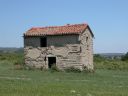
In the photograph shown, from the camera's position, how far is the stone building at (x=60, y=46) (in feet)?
145

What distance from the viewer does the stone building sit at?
44.3 meters

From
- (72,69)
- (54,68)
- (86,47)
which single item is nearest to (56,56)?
(54,68)

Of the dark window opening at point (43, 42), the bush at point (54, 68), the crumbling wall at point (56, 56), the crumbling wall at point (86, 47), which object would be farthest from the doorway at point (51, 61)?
the crumbling wall at point (86, 47)

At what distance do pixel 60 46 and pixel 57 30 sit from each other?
243 cm

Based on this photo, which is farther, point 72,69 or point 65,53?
point 65,53

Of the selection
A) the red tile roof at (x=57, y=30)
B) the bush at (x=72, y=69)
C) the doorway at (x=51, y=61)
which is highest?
the red tile roof at (x=57, y=30)

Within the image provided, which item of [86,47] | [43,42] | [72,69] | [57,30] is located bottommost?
[72,69]

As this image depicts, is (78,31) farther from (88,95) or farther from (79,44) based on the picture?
(88,95)

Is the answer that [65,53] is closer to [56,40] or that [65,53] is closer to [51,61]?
[56,40]

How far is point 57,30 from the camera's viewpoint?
46.6m

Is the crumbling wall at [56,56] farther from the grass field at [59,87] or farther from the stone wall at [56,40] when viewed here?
the grass field at [59,87]

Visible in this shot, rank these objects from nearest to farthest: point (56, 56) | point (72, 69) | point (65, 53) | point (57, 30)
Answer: point (72, 69)
point (65, 53)
point (56, 56)
point (57, 30)

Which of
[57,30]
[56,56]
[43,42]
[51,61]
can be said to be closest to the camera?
[56,56]

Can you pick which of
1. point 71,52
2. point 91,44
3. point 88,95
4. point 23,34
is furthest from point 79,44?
point 88,95
